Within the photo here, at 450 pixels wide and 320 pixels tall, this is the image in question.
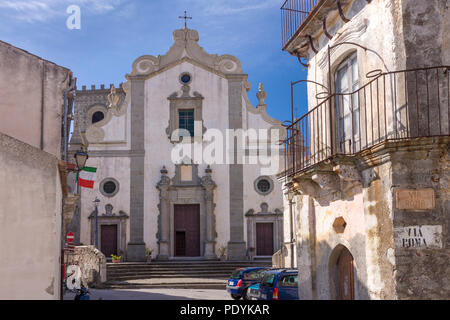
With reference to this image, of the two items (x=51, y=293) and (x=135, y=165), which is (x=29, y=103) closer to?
(x=51, y=293)

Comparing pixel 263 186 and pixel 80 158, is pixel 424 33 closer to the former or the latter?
pixel 80 158

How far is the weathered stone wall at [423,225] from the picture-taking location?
783 cm

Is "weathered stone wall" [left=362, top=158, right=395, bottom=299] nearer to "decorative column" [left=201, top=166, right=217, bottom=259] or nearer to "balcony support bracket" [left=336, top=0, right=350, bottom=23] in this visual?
"balcony support bracket" [left=336, top=0, right=350, bottom=23]

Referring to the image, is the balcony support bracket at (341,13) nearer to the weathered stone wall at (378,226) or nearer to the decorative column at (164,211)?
the weathered stone wall at (378,226)

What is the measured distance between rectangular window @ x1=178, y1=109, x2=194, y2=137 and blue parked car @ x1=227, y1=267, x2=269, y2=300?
13.1 m

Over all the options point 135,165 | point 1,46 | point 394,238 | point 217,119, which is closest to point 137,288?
point 135,165

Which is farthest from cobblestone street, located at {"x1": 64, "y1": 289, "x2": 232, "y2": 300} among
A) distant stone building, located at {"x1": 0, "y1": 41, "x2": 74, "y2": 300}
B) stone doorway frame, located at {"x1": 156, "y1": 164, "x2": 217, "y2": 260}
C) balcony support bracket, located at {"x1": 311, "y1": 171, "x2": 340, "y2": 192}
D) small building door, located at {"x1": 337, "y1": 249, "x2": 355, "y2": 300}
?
balcony support bracket, located at {"x1": 311, "y1": 171, "x2": 340, "y2": 192}

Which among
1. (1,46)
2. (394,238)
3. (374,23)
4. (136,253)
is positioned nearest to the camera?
(394,238)

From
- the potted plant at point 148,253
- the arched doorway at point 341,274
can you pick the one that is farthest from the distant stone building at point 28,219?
the potted plant at point 148,253

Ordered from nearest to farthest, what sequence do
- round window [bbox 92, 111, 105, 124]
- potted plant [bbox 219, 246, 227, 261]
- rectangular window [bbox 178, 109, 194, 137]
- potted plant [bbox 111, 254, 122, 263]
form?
potted plant [bbox 111, 254, 122, 263]
potted plant [bbox 219, 246, 227, 261]
rectangular window [bbox 178, 109, 194, 137]
round window [bbox 92, 111, 105, 124]

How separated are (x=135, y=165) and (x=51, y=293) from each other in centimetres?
1982

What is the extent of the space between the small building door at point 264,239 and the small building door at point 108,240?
749 centimetres

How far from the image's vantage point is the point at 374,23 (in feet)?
29.8

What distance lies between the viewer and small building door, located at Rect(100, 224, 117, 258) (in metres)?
30.4
